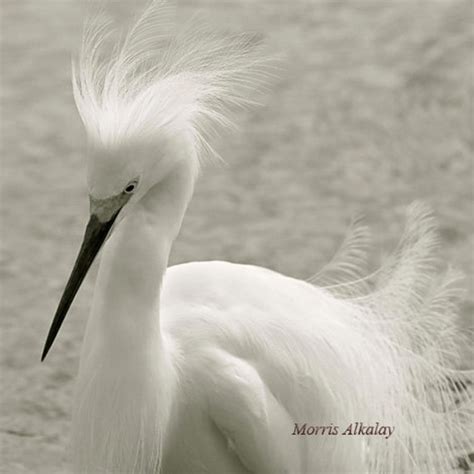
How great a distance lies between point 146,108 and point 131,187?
185mm

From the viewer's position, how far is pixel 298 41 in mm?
6938

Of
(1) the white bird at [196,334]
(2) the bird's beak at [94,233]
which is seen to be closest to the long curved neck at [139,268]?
(1) the white bird at [196,334]

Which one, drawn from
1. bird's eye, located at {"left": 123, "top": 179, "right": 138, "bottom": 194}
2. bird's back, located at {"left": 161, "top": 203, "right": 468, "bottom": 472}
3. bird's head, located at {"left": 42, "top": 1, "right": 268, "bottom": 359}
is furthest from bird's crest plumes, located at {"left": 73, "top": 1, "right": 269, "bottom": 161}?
bird's back, located at {"left": 161, "top": 203, "right": 468, "bottom": 472}

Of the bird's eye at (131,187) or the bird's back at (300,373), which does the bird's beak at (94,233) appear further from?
the bird's back at (300,373)

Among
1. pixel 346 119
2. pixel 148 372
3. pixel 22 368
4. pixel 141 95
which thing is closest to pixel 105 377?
pixel 148 372

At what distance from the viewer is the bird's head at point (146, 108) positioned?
107 inches

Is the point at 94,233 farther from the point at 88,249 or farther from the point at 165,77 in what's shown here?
the point at 165,77

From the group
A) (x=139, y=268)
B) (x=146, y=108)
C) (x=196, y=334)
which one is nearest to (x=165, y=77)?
(x=146, y=108)

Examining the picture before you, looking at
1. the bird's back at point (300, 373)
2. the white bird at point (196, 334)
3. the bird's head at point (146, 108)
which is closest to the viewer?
the bird's head at point (146, 108)

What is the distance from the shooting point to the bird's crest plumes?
2.83 metres

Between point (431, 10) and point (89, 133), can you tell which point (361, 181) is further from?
point (89, 133)

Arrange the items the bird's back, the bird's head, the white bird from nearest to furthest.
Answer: the bird's head < the white bird < the bird's back

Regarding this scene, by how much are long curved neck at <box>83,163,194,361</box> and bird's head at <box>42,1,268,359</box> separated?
0.02m

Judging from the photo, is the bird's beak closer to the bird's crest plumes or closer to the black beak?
the black beak
